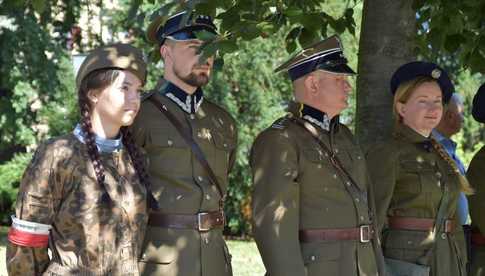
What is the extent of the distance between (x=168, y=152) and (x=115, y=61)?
1.71 ft

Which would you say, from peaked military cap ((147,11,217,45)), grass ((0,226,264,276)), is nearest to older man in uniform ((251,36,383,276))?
peaked military cap ((147,11,217,45))

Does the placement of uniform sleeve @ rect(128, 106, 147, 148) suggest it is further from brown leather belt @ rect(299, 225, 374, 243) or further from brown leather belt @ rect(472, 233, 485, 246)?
brown leather belt @ rect(472, 233, 485, 246)

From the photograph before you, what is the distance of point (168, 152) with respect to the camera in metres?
3.84

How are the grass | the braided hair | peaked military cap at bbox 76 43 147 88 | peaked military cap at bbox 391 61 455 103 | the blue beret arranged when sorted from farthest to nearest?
the grass → the blue beret → peaked military cap at bbox 391 61 455 103 → peaked military cap at bbox 76 43 147 88 → the braided hair

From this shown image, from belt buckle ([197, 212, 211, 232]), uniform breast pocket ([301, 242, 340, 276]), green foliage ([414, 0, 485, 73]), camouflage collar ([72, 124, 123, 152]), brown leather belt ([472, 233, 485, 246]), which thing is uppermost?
green foliage ([414, 0, 485, 73])

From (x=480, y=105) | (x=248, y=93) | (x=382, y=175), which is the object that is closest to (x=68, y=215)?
(x=382, y=175)

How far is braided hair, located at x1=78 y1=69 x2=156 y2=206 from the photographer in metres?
3.38

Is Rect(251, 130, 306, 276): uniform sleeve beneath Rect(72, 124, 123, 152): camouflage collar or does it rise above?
beneath

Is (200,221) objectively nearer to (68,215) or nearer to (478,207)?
(68,215)

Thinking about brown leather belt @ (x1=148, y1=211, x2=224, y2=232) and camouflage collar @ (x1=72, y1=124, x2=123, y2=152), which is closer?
camouflage collar @ (x1=72, y1=124, x2=123, y2=152)

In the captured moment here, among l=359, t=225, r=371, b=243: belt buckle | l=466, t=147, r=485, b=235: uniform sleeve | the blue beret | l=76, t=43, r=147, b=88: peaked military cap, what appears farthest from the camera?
the blue beret

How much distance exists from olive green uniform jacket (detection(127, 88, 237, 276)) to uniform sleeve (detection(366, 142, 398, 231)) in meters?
0.83

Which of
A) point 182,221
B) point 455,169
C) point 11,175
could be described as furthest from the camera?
point 11,175

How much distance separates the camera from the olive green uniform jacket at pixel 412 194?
14.3 ft
